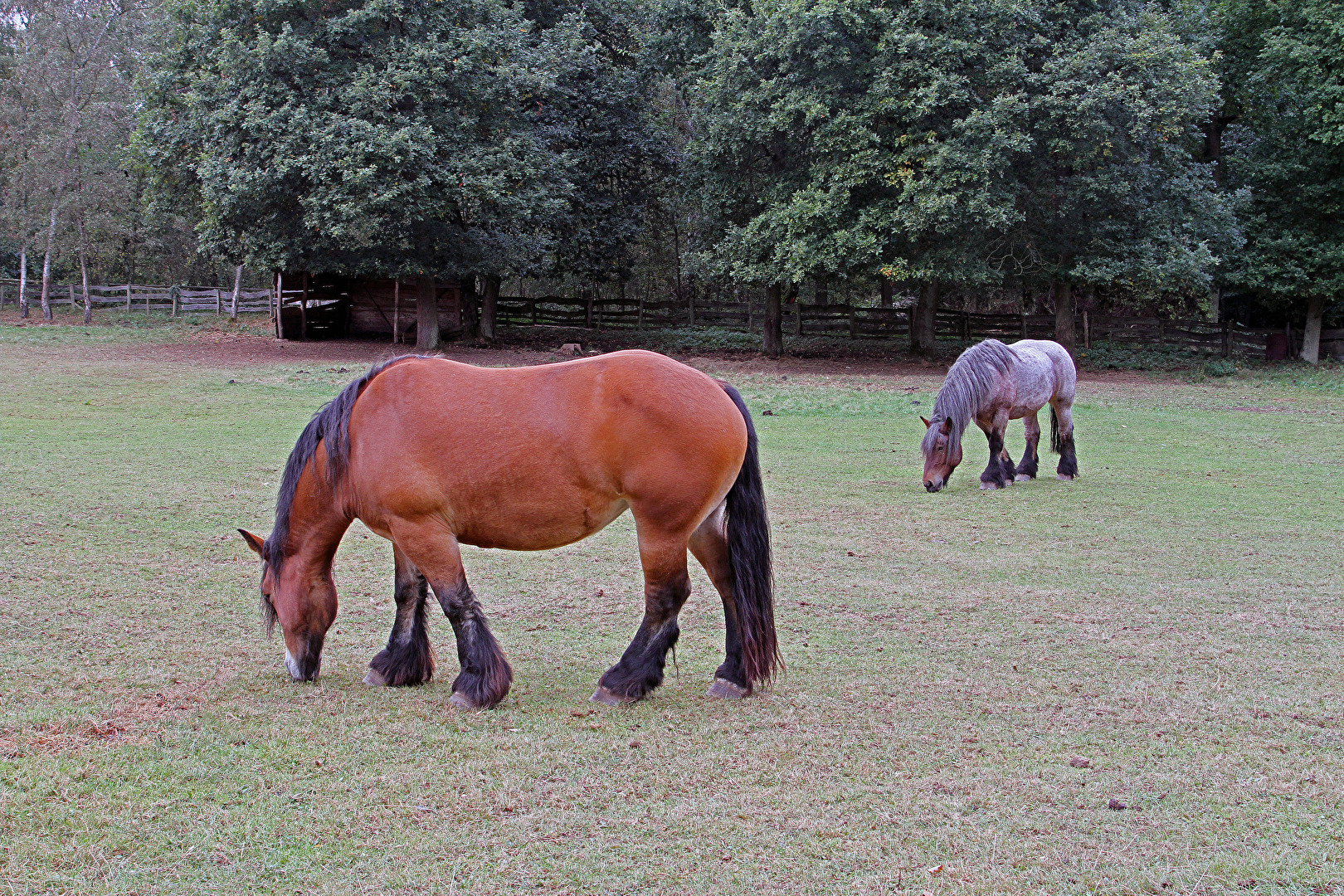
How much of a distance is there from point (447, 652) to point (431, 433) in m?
1.54

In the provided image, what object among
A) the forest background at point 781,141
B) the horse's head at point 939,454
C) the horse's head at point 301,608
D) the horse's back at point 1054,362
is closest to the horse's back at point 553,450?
the horse's head at point 301,608

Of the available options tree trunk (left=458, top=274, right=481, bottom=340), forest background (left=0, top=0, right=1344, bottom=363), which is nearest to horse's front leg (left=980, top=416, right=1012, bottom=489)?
forest background (left=0, top=0, right=1344, bottom=363)

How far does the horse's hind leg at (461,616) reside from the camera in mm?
4945

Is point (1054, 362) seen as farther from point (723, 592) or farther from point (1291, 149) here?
point (1291, 149)

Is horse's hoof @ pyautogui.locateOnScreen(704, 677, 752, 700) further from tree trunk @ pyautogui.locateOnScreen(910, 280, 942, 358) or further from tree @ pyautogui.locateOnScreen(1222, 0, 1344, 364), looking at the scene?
tree @ pyautogui.locateOnScreen(1222, 0, 1344, 364)

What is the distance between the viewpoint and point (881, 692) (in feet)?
17.4

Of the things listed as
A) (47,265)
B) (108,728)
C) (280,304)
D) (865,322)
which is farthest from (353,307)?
(108,728)

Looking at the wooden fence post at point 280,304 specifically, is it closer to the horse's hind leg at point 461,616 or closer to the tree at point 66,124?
the tree at point 66,124

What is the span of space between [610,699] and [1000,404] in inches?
344

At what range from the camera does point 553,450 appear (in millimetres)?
5086

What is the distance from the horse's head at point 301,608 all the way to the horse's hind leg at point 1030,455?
395 inches

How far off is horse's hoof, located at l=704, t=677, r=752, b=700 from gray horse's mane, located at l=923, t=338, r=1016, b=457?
7399mm

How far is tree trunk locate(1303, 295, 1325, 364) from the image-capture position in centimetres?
3062

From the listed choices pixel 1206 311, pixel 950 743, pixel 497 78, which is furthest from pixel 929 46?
pixel 950 743
